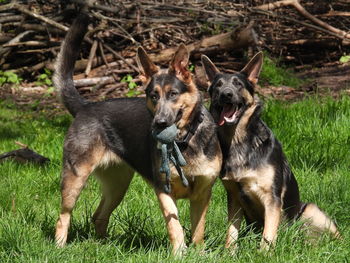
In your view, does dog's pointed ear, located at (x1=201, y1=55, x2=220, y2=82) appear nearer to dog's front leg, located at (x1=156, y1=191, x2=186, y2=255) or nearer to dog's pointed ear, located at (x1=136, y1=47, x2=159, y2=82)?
dog's pointed ear, located at (x1=136, y1=47, x2=159, y2=82)

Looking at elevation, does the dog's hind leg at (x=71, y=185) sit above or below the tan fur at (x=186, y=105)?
below

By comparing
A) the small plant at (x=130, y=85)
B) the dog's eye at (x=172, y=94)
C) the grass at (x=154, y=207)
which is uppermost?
the dog's eye at (x=172, y=94)

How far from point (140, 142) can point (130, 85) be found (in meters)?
5.61

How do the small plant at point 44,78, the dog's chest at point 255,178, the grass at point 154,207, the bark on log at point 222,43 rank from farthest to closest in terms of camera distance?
the small plant at point 44,78
the bark on log at point 222,43
the dog's chest at point 255,178
the grass at point 154,207

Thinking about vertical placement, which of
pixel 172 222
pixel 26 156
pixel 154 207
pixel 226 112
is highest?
pixel 226 112

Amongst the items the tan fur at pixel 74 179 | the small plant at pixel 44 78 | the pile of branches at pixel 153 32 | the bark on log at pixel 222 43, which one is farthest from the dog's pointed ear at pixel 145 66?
the small plant at pixel 44 78

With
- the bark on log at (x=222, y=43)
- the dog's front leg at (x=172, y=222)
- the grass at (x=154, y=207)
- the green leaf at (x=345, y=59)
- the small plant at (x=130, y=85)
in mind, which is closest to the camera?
the grass at (x=154, y=207)

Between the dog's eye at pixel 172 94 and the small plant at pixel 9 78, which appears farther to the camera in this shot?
the small plant at pixel 9 78

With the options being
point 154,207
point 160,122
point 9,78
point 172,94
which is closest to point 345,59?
point 9,78

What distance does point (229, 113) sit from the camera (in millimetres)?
5500

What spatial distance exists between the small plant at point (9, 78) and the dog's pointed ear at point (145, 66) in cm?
713

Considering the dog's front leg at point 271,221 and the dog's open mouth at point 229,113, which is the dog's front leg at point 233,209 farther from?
the dog's open mouth at point 229,113

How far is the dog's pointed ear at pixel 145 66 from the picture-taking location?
17.3 ft

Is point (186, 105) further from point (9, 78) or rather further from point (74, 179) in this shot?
point (9, 78)
